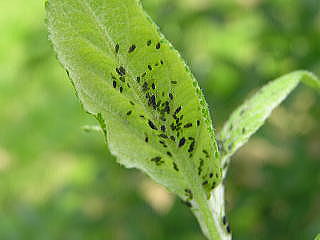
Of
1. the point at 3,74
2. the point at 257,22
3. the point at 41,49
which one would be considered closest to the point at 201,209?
the point at 257,22

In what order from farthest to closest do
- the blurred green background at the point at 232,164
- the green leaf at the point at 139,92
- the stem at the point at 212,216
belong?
the blurred green background at the point at 232,164 → the stem at the point at 212,216 → the green leaf at the point at 139,92

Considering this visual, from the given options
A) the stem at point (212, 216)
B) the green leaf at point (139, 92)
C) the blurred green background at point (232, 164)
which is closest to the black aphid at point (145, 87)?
the green leaf at point (139, 92)

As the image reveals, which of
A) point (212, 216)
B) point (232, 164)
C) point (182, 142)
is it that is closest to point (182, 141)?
point (182, 142)

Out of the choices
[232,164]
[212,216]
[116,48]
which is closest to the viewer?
[116,48]

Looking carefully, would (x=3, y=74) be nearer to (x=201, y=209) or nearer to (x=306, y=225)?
(x=306, y=225)

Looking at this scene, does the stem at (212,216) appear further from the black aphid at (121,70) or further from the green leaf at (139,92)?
the black aphid at (121,70)

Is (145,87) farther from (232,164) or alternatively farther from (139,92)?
(232,164)

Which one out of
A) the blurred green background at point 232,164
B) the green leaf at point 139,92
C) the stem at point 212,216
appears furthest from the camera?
the blurred green background at point 232,164
